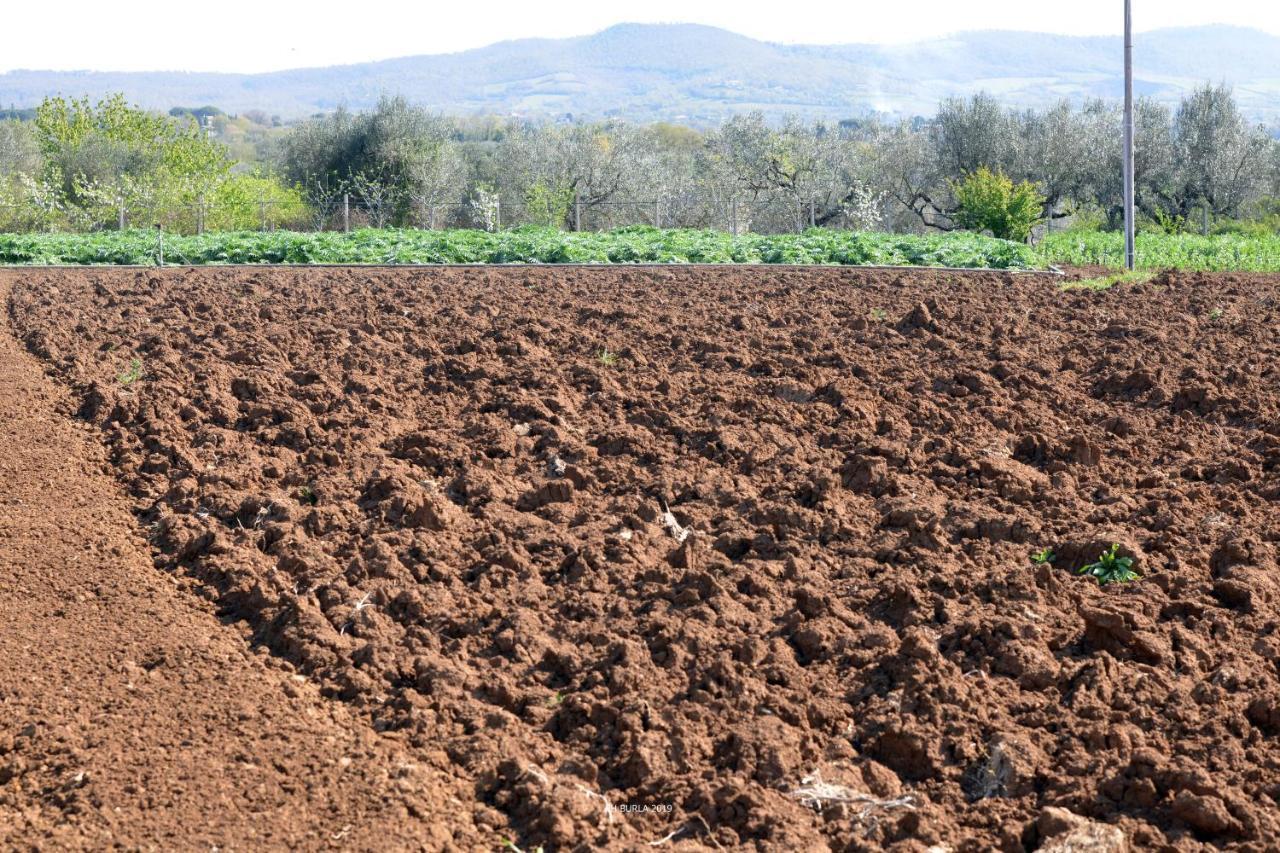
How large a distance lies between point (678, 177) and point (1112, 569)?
4515 cm

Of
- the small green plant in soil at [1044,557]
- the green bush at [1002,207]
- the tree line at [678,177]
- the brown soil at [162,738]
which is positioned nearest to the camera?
the brown soil at [162,738]

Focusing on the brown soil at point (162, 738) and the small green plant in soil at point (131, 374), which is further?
the small green plant in soil at point (131, 374)

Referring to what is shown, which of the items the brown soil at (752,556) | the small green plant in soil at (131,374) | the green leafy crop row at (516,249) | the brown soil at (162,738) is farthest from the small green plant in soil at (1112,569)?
the green leafy crop row at (516,249)

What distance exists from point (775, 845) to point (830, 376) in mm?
7089

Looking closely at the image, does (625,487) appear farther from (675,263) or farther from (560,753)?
(675,263)

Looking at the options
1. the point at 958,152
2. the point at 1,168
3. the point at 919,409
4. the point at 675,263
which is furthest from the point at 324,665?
the point at 1,168

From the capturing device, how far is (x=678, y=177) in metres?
50.6

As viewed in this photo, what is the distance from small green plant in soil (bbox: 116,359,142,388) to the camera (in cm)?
1175

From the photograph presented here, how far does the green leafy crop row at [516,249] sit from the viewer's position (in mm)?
21891

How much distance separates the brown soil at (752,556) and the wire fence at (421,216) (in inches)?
782

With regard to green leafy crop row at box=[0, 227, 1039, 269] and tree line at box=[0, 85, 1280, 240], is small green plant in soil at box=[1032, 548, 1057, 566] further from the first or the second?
tree line at box=[0, 85, 1280, 240]

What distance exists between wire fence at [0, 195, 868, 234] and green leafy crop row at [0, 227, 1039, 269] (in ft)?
22.3

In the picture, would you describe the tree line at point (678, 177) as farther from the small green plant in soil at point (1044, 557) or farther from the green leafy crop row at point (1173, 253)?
the small green plant in soil at point (1044, 557)

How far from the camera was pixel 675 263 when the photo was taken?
21.5 meters
